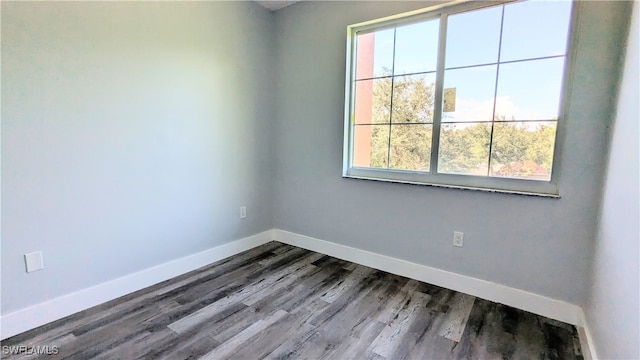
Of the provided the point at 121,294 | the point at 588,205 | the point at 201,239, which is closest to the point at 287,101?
the point at 201,239

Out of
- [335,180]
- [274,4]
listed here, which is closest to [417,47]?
[335,180]

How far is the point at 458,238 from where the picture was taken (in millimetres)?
2303

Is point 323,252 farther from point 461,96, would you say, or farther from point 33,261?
point 33,261

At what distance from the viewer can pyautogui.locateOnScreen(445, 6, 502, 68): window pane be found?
2104 mm

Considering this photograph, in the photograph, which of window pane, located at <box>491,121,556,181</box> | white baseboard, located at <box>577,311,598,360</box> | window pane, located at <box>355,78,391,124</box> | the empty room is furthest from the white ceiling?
white baseboard, located at <box>577,311,598,360</box>

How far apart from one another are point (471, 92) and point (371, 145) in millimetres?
909

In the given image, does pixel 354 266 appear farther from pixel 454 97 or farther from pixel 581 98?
pixel 581 98

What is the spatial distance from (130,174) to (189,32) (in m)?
1.22

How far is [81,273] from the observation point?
1995 mm

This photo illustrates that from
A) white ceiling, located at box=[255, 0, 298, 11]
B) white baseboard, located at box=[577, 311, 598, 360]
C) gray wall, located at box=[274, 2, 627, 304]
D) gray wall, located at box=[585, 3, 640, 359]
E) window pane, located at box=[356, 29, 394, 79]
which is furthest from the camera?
white ceiling, located at box=[255, 0, 298, 11]

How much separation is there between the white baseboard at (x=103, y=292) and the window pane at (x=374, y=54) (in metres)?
2.08

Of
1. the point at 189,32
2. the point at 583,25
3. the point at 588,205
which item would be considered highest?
the point at 189,32

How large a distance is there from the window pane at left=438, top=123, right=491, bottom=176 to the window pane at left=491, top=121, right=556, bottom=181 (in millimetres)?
64

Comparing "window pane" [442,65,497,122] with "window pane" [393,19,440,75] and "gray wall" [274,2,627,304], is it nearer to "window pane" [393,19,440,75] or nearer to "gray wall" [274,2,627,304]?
"window pane" [393,19,440,75]
